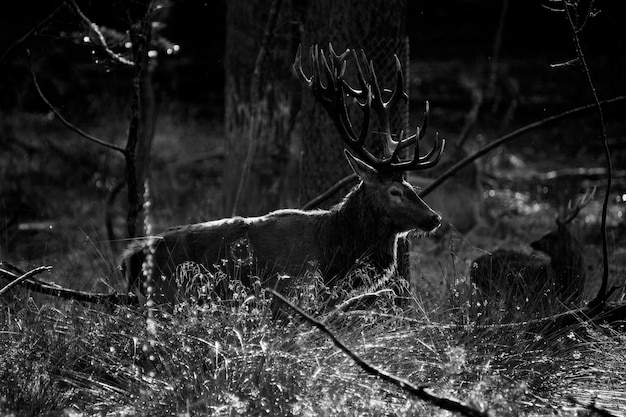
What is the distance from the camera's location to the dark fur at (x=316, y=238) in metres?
6.09

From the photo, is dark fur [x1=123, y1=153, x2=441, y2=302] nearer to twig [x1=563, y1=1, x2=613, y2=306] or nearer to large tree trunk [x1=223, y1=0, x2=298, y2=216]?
twig [x1=563, y1=1, x2=613, y2=306]

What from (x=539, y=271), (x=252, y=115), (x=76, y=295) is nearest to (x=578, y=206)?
(x=539, y=271)

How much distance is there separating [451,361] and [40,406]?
7.23ft

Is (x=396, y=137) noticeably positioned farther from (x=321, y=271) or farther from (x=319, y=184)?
(x=321, y=271)

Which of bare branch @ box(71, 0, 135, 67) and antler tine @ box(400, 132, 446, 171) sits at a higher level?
bare branch @ box(71, 0, 135, 67)

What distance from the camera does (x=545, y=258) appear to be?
24.8 ft

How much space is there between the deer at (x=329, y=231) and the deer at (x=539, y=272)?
0.68 m

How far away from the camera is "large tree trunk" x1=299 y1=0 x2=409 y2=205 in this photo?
7215 millimetres

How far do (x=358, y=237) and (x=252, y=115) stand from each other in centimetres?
367

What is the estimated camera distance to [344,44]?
7285mm

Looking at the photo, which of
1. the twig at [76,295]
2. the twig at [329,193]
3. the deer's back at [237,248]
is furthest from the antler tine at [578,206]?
the twig at [76,295]

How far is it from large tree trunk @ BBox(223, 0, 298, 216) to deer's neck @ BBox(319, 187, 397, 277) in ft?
11.1

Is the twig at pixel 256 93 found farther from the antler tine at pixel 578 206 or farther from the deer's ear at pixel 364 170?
the antler tine at pixel 578 206

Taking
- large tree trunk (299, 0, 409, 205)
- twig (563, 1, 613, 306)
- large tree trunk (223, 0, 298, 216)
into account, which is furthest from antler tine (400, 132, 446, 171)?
large tree trunk (223, 0, 298, 216)
